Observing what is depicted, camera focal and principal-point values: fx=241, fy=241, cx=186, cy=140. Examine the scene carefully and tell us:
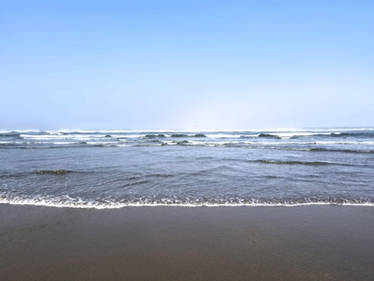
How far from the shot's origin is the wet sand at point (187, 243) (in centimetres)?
296

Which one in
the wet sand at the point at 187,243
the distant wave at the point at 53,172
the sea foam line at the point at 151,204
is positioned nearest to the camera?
the wet sand at the point at 187,243

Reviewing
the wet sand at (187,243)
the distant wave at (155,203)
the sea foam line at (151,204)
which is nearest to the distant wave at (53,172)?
the distant wave at (155,203)

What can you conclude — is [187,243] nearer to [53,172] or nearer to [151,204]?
[151,204]

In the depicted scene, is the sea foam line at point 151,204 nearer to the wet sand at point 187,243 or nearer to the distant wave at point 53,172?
the wet sand at point 187,243

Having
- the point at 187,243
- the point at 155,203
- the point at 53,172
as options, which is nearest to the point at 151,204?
the point at 155,203

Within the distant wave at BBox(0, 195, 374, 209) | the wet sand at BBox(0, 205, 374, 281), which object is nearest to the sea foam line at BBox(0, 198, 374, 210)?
the distant wave at BBox(0, 195, 374, 209)

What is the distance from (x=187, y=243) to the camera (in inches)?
147

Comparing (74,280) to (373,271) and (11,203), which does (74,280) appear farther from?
(11,203)

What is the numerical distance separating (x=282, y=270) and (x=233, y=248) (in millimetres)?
755

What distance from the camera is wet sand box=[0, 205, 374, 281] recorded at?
2959mm

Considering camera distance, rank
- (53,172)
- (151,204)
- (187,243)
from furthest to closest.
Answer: (53,172)
(151,204)
(187,243)

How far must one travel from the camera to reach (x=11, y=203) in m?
5.71

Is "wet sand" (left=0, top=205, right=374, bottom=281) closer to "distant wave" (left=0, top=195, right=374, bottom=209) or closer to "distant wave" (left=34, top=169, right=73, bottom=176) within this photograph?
"distant wave" (left=0, top=195, right=374, bottom=209)

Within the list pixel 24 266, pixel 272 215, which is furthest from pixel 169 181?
pixel 24 266
